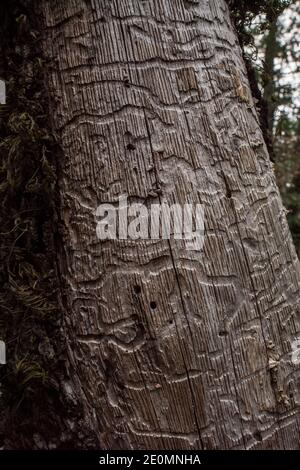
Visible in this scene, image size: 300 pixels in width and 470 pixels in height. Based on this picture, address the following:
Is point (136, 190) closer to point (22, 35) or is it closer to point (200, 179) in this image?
point (200, 179)

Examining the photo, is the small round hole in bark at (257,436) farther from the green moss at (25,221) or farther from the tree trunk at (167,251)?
the green moss at (25,221)

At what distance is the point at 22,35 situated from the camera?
1728mm

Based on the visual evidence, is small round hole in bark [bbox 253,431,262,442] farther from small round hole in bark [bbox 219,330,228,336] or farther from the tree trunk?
small round hole in bark [bbox 219,330,228,336]

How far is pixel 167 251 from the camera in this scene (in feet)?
5.15

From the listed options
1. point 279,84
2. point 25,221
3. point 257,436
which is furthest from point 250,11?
point 279,84

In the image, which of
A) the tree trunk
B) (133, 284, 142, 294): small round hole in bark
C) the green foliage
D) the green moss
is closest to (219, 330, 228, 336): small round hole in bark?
the tree trunk

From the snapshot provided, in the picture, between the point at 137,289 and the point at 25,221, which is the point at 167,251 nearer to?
the point at 137,289

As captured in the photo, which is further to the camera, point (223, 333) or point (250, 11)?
point (250, 11)

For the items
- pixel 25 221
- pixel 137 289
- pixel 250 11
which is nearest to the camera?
pixel 137 289

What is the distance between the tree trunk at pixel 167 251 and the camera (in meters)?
1.53

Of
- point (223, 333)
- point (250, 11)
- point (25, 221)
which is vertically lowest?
point (223, 333)

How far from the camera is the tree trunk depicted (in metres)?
1.53
